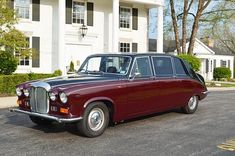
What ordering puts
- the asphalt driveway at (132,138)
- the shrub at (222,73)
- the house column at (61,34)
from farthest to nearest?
the shrub at (222,73), the house column at (61,34), the asphalt driveway at (132,138)

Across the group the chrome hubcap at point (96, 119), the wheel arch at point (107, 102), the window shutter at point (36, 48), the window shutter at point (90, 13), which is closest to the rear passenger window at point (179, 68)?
the wheel arch at point (107, 102)

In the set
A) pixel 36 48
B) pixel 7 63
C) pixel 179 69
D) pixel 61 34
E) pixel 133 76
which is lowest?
pixel 133 76

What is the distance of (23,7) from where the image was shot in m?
22.4

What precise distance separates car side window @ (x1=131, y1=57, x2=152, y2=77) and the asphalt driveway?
125 cm

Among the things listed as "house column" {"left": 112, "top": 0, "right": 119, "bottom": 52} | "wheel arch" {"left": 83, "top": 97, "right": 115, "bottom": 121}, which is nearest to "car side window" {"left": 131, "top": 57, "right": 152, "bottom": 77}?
"wheel arch" {"left": 83, "top": 97, "right": 115, "bottom": 121}

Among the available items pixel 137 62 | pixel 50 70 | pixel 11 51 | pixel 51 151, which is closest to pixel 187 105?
pixel 137 62

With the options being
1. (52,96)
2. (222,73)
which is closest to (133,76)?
(52,96)

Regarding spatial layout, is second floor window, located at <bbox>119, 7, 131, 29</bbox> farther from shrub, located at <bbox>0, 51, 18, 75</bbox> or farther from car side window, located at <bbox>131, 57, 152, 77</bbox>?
car side window, located at <bbox>131, 57, 152, 77</bbox>

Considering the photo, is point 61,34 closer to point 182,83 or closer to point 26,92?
point 182,83

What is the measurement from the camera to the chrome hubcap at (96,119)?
7629 millimetres

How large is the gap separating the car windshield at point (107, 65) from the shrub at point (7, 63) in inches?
387

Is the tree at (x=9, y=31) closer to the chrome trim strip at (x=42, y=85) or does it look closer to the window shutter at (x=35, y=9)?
the window shutter at (x=35, y=9)

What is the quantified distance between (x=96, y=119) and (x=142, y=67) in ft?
6.30

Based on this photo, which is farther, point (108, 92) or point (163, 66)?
point (163, 66)
